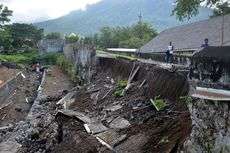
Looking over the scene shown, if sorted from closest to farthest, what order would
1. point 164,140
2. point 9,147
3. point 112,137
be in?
point 164,140 < point 112,137 < point 9,147

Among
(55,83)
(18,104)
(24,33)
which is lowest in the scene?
(18,104)

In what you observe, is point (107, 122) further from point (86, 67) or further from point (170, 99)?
point (86, 67)

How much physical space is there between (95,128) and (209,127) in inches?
332

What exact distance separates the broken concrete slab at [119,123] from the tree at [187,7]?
20651 mm

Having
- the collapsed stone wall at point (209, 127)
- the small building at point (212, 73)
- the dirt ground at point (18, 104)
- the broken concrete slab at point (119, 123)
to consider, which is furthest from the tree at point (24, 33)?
the small building at point (212, 73)

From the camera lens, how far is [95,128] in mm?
15484

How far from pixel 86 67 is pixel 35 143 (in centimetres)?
1586

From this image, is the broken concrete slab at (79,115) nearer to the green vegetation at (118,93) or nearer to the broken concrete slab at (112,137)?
the green vegetation at (118,93)

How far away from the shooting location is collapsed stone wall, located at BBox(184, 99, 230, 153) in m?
7.19

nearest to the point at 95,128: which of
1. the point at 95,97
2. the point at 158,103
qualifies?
the point at 158,103

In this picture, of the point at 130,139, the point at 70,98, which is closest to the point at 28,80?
the point at 70,98

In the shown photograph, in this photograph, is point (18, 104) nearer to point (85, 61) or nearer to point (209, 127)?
point (85, 61)

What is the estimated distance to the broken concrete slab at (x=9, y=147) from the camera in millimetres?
18013

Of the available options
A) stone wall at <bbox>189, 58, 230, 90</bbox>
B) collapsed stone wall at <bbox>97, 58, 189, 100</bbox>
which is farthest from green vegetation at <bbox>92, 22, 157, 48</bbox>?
stone wall at <bbox>189, 58, 230, 90</bbox>
